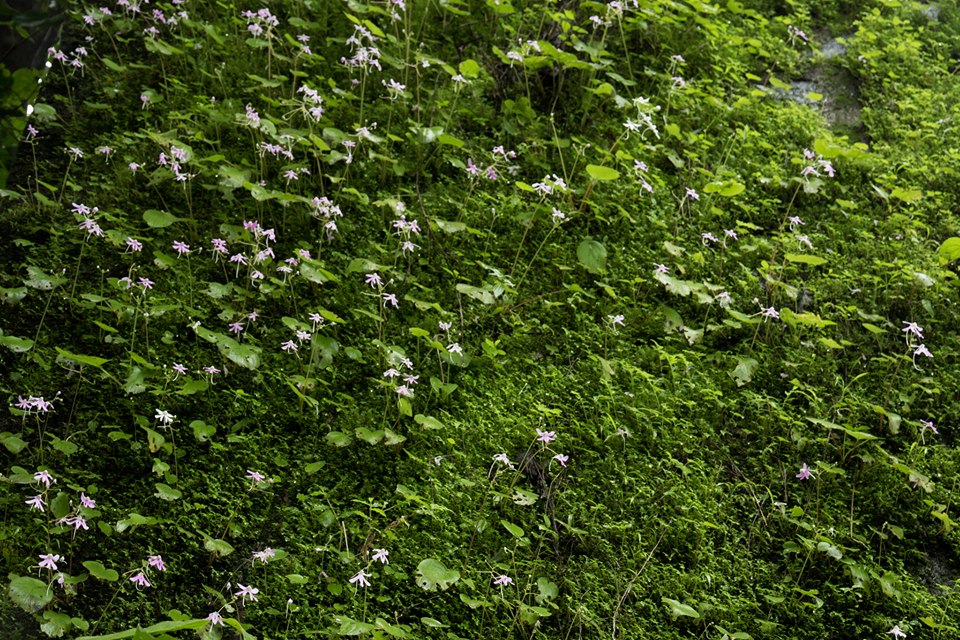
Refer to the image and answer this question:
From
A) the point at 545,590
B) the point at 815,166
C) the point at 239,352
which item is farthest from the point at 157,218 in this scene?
the point at 815,166

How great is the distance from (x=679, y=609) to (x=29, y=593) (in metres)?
2.13

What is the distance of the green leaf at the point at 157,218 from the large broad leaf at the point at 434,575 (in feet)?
6.35

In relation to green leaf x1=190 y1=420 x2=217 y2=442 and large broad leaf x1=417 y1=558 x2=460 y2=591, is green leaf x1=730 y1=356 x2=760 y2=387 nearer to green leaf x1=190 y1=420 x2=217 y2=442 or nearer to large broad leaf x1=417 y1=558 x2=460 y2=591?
large broad leaf x1=417 y1=558 x2=460 y2=591

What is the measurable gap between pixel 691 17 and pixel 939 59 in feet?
6.15

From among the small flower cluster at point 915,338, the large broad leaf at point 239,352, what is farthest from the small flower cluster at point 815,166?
the large broad leaf at point 239,352

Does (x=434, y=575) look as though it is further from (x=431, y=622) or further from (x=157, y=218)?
(x=157, y=218)

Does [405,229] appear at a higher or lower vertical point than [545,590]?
higher

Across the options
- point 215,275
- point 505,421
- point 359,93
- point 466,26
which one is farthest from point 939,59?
point 215,275

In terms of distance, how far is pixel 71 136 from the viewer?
4148 millimetres

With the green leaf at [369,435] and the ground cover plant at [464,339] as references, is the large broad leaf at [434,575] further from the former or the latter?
the green leaf at [369,435]

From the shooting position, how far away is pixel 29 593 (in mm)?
2438

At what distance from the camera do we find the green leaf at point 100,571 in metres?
2.54

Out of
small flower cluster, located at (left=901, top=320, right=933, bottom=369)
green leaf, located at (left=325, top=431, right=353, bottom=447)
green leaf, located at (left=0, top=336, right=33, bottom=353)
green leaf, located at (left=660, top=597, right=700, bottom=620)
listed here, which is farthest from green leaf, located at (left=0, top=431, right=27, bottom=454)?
small flower cluster, located at (left=901, top=320, right=933, bottom=369)

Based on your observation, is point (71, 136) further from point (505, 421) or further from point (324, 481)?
point (505, 421)
